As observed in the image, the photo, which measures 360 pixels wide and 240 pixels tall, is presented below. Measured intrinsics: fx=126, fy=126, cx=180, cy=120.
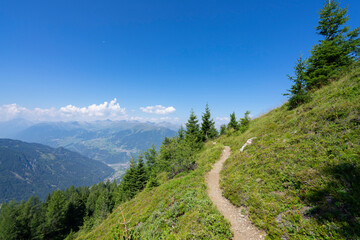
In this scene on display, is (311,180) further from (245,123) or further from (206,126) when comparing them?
(206,126)

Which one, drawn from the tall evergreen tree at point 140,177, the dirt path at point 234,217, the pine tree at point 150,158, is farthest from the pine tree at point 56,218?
the dirt path at point 234,217

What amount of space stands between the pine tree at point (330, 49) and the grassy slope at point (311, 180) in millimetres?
7145

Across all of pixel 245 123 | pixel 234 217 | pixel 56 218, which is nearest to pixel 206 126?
pixel 245 123

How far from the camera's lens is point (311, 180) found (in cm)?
695

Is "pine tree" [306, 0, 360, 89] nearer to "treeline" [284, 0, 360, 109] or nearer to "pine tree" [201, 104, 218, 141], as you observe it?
"treeline" [284, 0, 360, 109]

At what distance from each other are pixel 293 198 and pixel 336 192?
1.74 meters

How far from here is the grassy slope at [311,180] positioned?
17.6 ft

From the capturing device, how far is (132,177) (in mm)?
32312

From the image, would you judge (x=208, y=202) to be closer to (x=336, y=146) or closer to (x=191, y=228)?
(x=191, y=228)

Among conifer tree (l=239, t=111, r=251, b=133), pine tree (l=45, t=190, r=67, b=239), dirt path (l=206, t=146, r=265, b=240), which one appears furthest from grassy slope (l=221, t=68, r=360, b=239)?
pine tree (l=45, t=190, r=67, b=239)

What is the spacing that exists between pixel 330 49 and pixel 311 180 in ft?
70.2

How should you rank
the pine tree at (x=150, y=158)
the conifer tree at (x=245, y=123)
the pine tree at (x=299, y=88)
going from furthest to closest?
the pine tree at (x=150, y=158) < the conifer tree at (x=245, y=123) < the pine tree at (x=299, y=88)

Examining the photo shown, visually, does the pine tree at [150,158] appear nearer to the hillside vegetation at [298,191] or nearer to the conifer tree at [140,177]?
the conifer tree at [140,177]

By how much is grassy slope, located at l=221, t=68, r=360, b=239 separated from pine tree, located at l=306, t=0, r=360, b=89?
7.15m
